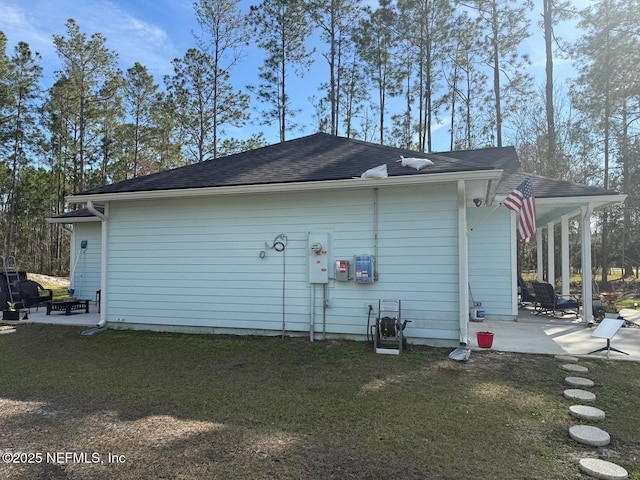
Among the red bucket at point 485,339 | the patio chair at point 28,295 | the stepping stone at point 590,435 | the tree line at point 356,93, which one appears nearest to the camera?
the stepping stone at point 590,435

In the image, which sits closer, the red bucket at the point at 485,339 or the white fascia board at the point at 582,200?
the red bucket at the point at 485,339

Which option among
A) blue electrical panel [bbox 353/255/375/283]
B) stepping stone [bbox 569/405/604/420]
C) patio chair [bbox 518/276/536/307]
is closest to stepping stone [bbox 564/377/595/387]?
stepping stone [bbox 569/405/604/420]

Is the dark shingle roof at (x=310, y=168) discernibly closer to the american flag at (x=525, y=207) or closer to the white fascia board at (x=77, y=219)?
the american flag at (x=525, y=207)

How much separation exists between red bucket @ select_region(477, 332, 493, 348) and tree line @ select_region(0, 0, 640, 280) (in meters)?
10.4

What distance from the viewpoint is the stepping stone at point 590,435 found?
8.45 feet

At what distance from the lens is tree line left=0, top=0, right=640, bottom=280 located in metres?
14.6

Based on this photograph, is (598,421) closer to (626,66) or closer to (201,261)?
(201,261)

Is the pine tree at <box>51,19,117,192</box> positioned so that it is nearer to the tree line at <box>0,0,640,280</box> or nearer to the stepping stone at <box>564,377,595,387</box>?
the tree line at <box>0,0,640,280</box>

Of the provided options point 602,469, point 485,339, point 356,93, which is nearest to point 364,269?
point 485,339

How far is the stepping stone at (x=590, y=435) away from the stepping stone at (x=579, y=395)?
0.61 meters

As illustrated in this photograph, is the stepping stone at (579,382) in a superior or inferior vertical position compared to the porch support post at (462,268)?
inferior

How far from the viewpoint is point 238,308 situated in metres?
6.07

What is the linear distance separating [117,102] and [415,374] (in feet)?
69.4

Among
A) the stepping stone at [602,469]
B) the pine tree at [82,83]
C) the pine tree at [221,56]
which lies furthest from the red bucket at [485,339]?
the pine tree at [82,83]
